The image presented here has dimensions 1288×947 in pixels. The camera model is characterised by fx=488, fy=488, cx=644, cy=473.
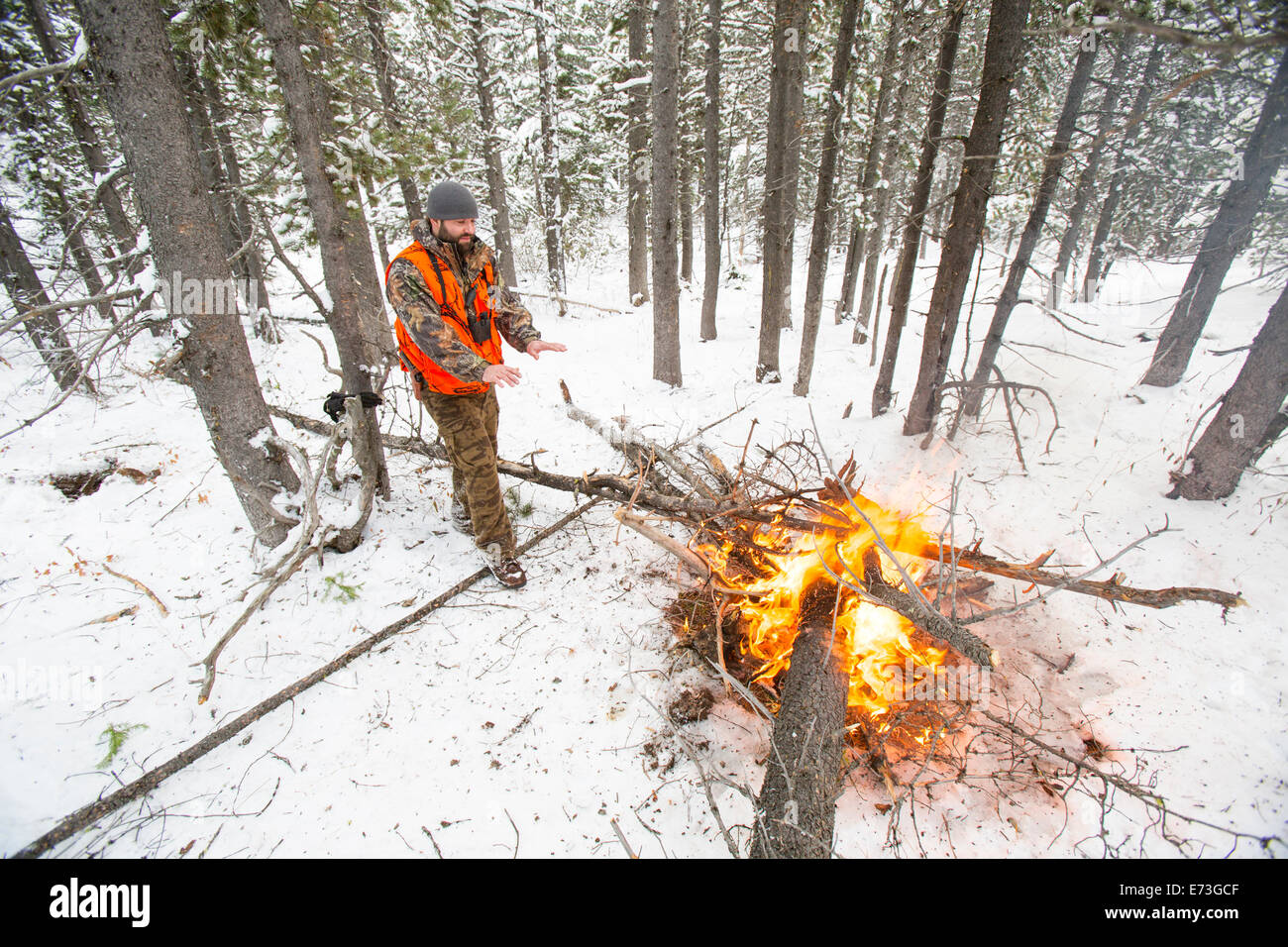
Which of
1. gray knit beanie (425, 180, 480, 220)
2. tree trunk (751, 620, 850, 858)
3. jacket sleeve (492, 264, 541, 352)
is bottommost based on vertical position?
tree trunk (751, 620, 850, 858)

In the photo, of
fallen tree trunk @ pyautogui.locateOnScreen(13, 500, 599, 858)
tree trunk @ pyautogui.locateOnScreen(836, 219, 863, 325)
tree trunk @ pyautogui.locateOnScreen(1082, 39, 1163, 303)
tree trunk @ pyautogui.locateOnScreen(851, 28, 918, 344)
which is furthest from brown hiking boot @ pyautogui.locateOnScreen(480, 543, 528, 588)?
tree trunk @ pyautogui.locateOnScreen(1082, 39, 1163, 303)

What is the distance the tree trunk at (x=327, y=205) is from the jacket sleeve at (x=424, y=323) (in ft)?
3.21

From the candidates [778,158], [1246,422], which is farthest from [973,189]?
[778,158]

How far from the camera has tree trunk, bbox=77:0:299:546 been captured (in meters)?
3.44

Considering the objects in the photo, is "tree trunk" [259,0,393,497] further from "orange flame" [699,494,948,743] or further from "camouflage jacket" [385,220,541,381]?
"orange flame" [699,494,948,743]

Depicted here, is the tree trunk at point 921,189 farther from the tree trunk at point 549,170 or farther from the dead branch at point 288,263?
the tree trunk at point 549,170

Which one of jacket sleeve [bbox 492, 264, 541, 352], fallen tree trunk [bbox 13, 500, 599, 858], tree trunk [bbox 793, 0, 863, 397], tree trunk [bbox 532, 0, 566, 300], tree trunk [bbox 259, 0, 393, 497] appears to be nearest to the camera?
fallen tree trunk [bbox 13, 500, 599, 858]

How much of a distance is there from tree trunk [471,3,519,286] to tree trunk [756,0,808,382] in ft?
31.0

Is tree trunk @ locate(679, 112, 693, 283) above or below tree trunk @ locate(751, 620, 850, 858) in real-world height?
above

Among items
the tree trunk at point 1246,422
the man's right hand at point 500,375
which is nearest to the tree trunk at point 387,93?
the man's right hand at point 500,375

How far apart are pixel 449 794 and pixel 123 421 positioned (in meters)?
7.83

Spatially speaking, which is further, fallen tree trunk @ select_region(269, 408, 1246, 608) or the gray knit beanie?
the gray knit beanie
